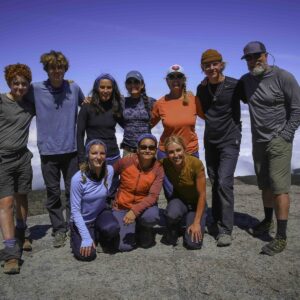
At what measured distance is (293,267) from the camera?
4766mm

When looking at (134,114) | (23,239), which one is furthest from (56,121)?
(23,239)

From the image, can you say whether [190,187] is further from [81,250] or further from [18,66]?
[18,66]

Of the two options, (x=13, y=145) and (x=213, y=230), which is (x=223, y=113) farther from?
(x=13, y=145)

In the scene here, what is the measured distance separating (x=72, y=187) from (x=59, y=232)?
1250mm

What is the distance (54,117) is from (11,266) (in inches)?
95.6

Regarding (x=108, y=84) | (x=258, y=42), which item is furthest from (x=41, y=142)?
(x=258, y=42)

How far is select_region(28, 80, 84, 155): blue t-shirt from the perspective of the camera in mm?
5766

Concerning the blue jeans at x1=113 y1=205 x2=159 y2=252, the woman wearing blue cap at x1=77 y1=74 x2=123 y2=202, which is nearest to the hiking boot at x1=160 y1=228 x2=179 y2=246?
the blue jeans at x1=113 y1=205 x2=159 y2=252

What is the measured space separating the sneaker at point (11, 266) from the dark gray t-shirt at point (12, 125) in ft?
5.43

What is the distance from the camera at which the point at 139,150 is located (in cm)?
568

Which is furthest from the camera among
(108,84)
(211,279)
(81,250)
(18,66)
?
(108,84)

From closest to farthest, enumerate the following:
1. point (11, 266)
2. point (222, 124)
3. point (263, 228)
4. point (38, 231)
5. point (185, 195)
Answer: point (11, 266)
point (222, 124)
point (185, 195)
point (263, 228)
point (38, 231)

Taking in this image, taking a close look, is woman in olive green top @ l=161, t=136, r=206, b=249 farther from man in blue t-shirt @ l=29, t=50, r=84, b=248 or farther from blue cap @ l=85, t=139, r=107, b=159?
man in blue t-shirt @ l=29, t=50, r=84, b=248

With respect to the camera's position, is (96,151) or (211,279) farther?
(96,151)
